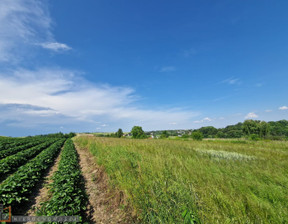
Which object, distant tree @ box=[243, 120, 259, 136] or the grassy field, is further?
distant tree @ box=[243, 120, 259, 136]

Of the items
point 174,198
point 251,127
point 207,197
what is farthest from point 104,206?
point 251,127

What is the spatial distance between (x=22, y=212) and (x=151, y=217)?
16.5ft

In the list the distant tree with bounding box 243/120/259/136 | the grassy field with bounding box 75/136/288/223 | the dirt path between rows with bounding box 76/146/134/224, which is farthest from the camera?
the distant tree with bounding box 243/120/259/136

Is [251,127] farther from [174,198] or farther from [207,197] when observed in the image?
[174,198]

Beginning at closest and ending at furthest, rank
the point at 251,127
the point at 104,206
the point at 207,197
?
the point at 207,197 → the point at 104,206 → the point at 251,127

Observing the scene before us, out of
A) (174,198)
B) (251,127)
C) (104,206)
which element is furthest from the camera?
(251,127)

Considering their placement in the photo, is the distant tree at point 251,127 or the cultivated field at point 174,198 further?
the distant tree at point 251,127

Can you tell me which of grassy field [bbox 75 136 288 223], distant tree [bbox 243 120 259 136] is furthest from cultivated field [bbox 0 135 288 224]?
distant tree [bbox 243 120 259 136]

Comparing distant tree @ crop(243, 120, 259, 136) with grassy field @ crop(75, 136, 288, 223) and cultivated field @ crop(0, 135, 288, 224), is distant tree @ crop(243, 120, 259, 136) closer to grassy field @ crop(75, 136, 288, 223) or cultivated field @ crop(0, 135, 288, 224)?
cultivated field @ crop(0, 135, 288, 224)

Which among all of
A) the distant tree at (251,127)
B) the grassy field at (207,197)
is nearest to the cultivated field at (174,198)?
the grassy field at (207,197)

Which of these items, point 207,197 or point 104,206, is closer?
point 207,197

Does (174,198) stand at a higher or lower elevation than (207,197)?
lower

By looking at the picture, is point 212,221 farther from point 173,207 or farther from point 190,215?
point 173,207

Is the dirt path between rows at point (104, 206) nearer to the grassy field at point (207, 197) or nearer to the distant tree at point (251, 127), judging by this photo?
the grassy field at point (207, 197)
